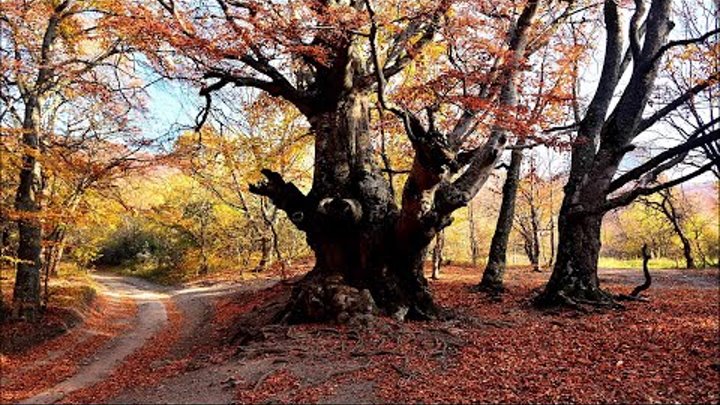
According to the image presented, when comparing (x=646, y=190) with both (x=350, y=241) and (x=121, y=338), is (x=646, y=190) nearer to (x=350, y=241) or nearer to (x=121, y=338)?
(x=350, y=241)

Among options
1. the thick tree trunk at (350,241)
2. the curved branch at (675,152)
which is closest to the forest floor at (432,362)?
the thick tree trunk at (350,241)

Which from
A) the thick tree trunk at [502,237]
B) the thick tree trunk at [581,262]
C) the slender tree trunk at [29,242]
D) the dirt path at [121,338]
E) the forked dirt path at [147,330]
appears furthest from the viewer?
the thick tree trunk at [502,237]

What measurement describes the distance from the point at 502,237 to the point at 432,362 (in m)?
6.43

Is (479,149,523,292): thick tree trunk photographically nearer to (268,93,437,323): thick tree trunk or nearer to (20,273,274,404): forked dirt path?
(268,93,437,323): thick tree trunk

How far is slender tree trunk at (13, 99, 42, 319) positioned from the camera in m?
11.5

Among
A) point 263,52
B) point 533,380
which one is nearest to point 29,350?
point 263,52

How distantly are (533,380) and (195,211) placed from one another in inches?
781

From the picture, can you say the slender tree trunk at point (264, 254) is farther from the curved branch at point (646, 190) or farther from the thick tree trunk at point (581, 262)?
the curved branch at point (646, 190)

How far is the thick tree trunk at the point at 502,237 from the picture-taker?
11711 mm

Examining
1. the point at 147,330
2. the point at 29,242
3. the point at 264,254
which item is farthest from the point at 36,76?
the point at 264,254

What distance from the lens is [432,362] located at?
6.03 meters

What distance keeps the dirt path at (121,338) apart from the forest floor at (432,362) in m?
0.07

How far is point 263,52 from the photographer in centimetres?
848

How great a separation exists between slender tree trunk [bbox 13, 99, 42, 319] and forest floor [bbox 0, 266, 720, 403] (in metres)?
1.58
